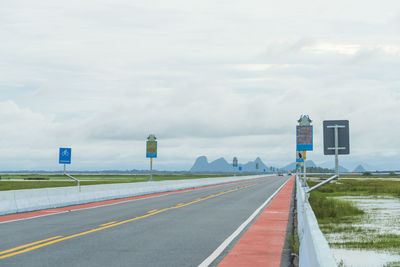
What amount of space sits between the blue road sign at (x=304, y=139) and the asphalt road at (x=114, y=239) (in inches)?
503

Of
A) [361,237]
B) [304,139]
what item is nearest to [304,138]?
[304,139]

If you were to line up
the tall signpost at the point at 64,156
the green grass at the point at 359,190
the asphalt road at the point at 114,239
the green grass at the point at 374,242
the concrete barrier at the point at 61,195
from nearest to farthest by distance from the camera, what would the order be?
the asphalt road at the point at 114,239, the green grass at the point at 374,242, the concrete barrier at the point at 61,195, the tall signpost at the point at 64,156, the green grass at the point at 359,190

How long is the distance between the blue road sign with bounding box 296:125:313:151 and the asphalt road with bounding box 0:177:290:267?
12788 millimetres

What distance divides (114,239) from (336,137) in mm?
5955

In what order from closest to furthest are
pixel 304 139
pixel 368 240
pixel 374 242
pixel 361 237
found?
1. pixel 374 242
2. pixel 368 240
3. pixel 361 237
4. pixel 304 139

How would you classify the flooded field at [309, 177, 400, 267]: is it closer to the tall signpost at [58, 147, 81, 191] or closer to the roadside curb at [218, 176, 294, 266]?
the roadside curb at [218, 176, 294, 266]

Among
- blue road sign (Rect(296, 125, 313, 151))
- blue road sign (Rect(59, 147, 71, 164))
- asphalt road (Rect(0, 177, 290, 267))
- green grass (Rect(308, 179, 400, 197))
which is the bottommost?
asphalt road (Rect(0, 177, 290, 267))

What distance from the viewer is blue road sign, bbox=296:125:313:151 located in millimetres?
31075

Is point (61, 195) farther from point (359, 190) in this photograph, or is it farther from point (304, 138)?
point (359, 190)

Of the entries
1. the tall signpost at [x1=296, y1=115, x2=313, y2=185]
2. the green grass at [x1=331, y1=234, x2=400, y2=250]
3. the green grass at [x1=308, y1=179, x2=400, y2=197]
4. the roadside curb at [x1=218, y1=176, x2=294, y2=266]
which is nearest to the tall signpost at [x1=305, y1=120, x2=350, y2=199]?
the roadside curb at [x1=218, y1=176, x2=294, y2=266]

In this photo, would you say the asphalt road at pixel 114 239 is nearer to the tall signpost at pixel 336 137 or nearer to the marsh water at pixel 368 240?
the marsh water at pixel 368 240

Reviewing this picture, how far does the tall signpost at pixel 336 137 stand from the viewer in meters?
11.2

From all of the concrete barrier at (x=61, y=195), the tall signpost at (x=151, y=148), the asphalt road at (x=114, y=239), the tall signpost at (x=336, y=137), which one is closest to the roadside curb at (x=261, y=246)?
the asphalt road at (x=114, y=239)

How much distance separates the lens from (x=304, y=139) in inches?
1234
